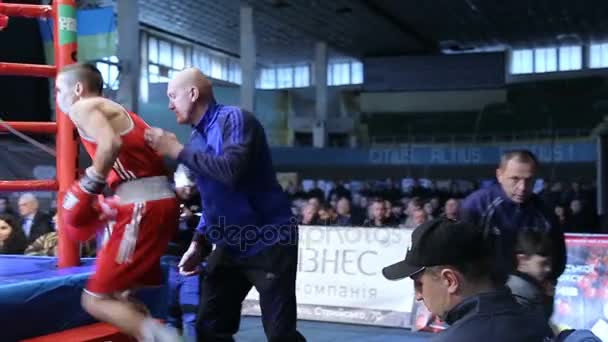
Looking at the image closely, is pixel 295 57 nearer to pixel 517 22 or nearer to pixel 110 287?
pixel 517 22

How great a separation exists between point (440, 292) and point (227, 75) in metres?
34.6

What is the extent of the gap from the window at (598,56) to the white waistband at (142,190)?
31.9 m

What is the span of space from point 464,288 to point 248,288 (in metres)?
1.66

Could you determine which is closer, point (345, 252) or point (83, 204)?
point (83, 204)

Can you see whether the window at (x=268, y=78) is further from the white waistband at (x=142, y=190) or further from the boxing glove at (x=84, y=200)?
the boxing glove at (x=84, y=200)

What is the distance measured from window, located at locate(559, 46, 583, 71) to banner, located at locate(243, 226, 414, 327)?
28.1 m

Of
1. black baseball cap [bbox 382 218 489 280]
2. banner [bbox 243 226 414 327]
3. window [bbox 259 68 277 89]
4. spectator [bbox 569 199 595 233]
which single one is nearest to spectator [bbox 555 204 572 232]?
spectator [bbox 569 199 595 233]

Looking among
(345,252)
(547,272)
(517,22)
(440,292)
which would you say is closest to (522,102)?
(517,22)

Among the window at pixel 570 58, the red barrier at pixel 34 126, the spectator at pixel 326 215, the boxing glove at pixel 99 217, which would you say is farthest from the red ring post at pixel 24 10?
the window at pixel 570 58

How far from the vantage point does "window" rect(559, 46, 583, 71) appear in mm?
32188

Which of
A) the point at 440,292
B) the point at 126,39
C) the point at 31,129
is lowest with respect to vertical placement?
the point at 440,292

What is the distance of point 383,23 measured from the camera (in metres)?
27.6

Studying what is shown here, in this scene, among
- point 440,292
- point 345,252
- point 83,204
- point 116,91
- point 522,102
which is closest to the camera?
point 440,292

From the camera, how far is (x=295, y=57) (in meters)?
35.2
